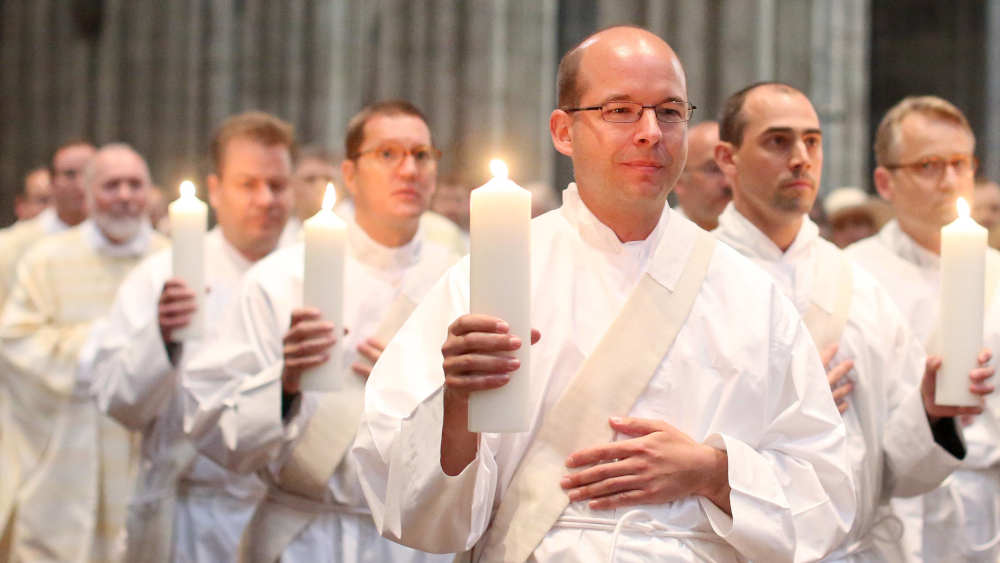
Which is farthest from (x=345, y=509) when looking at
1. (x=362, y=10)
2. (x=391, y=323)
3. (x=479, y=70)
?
(x=362, y=10)

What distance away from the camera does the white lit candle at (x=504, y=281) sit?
234 cm

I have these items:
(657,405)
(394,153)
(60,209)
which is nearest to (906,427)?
(657,405)

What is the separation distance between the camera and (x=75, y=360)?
6676mm

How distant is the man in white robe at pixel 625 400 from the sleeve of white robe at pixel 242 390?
1210 mm

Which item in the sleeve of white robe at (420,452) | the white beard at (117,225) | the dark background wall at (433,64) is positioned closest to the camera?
the sleeve of white robe at (420,452)

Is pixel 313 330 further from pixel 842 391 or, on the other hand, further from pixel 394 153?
pixel 842 391

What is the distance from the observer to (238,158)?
523 centimetres

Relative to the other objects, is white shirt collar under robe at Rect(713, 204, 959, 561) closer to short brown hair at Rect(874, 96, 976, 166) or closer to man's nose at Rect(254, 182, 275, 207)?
short brown hair at Rect(874, 96, 976, 166)

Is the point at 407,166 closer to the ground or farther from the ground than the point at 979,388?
farther from the ground

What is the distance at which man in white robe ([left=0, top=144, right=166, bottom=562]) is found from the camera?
6.68 meters

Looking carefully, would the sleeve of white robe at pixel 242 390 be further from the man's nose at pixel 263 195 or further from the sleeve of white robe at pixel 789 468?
the sleeve of white robe at pixel 789 468

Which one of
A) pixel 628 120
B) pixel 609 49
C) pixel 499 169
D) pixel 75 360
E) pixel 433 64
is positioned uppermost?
pixel 433 64

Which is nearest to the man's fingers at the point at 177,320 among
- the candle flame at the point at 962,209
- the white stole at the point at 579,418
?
the white stole at the point at 579,418

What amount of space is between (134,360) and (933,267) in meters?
3.00
